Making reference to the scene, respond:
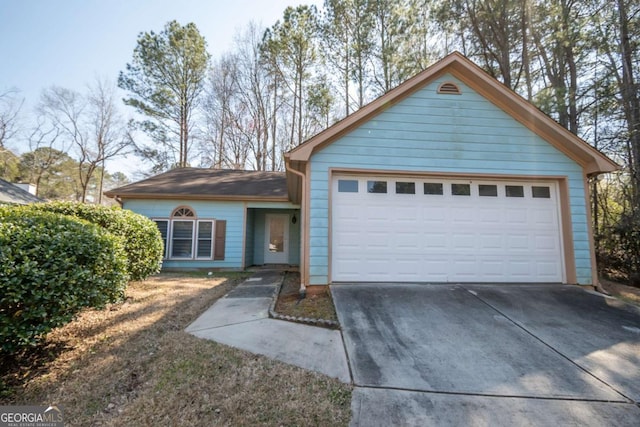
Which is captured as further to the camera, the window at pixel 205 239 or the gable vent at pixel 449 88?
the window at pixel 205 239

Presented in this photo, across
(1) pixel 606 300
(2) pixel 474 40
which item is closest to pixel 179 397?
(1) pixel 606 300

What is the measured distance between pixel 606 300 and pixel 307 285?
563 centimetres

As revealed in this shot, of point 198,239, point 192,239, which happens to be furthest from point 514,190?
point 192,239

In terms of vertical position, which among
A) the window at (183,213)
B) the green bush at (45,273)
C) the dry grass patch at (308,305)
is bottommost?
the dry grass patch at (308,305)

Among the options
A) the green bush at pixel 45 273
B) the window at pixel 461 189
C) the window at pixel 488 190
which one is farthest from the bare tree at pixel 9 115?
the window at pixel 488 190

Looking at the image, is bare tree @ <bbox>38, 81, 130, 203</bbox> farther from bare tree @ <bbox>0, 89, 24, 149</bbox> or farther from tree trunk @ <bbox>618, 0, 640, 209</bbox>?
tree trunk @ <bbox>618, 0, 640, 209</bbox>

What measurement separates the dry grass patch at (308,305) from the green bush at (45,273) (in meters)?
2.65

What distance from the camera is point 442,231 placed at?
583 centimetres

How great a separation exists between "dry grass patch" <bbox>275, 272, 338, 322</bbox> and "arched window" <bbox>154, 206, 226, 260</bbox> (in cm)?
515

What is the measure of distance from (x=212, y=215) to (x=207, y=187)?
1387mm

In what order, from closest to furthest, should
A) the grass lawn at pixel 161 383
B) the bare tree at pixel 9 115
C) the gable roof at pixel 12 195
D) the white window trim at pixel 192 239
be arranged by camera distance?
the grass lawn at pixel 161 383, the white window trim at pixel 192 239, the gable roof at pixel 12 195, the bare tree at pixel 9 115

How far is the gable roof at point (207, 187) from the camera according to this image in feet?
32.3

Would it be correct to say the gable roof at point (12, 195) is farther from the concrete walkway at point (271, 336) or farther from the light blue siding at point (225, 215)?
the concrete walkway at point (271, 336)

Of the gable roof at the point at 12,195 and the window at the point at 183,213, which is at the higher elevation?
the gable roof at the point at 12,195
